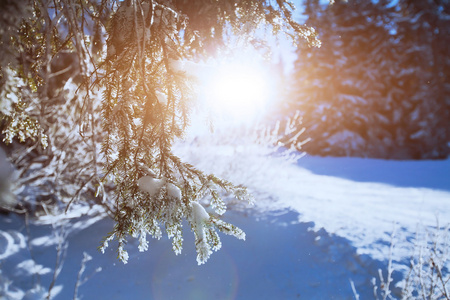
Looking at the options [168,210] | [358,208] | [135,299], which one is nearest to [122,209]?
[168,210]

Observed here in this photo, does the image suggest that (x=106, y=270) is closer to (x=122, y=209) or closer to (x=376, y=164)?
(x=122, y=209)

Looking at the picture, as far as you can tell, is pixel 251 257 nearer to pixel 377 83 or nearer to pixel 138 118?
Result: pixel 138 118

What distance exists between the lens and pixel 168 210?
4.53 feet

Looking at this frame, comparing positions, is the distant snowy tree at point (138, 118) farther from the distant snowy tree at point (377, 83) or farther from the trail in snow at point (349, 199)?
the distant snowy tree at point (377, 83)

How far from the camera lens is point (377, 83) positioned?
15.0 meters

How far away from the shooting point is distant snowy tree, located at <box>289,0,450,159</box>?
46.9ft

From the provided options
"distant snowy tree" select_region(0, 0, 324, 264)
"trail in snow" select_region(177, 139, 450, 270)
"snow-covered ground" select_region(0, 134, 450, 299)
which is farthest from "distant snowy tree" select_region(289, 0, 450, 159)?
"distant snowy tree" select_region(0, 0, 324, 264)

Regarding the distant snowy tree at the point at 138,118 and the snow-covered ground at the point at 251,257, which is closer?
the distant snowy tree at the point at 138,118

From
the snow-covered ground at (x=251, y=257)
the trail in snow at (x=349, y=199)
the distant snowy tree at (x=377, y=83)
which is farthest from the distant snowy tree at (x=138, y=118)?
the distant snowy tree at (x=377, y=83)

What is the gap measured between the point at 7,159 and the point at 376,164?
13517 millimetres

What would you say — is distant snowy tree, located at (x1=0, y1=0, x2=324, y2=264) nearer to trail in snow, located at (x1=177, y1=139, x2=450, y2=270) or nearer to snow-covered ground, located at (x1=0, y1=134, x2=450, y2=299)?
snow-covered ground, located at (x1=0, y1=134, x2=450, y2=299)

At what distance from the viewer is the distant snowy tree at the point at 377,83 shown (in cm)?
1430

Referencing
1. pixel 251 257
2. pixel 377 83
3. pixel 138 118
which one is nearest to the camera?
pixel 138 118

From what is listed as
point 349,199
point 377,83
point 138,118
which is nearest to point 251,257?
point 138,118
